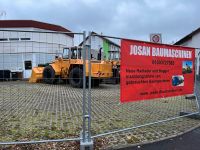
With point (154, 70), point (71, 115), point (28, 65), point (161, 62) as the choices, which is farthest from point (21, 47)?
point (161, 62)

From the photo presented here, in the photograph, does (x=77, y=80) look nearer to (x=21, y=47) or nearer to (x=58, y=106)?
(x=21, y=47)

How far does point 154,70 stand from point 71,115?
2993 millimetres

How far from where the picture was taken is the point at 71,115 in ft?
33.0

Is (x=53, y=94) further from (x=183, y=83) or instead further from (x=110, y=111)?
(x=183, y=83)

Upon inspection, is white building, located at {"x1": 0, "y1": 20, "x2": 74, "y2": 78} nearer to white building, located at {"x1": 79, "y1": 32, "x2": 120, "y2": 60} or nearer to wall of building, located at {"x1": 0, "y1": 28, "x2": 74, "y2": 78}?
wall of building, located at {"x1": 0, "y1": 28, "x2": 74, "y2": 78}

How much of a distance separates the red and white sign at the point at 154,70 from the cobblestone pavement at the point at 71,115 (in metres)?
0.78

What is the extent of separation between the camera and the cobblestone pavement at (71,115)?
7516 millimetres

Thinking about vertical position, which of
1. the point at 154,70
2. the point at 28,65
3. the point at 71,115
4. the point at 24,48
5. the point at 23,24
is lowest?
the point at 71,115

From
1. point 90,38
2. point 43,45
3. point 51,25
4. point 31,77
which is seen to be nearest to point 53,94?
point 31,77

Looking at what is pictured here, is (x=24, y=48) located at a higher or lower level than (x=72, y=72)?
higher

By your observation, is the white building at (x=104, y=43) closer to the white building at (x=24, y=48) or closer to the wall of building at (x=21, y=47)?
the white building at (x=24, y=48)

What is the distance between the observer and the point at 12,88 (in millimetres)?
7711

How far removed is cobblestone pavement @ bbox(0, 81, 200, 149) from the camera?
752cm

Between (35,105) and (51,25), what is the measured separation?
28.7 metres
